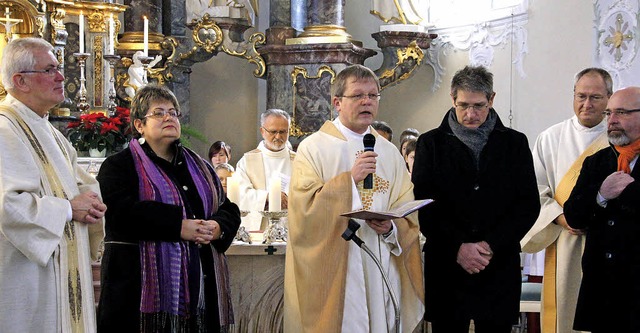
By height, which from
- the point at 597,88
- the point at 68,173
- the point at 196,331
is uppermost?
the point at 597,88

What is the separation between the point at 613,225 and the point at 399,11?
630cm

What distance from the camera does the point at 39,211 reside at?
3.65m

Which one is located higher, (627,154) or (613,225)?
(627,154)

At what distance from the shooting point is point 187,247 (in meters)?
4.18

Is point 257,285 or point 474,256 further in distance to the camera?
point 257,285

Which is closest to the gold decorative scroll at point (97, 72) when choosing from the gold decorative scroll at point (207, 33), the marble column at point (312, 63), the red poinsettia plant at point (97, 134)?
the red poinsettia plant at point (97, 134)

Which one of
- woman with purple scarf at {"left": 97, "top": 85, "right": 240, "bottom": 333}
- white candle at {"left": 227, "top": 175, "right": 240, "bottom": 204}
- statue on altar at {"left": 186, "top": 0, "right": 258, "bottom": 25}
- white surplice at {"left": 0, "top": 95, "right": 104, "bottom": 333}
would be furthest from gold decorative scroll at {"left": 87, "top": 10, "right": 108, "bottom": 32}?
white surplice at {"left": 0, "top": 95, "right": 104, "bottom": 333}

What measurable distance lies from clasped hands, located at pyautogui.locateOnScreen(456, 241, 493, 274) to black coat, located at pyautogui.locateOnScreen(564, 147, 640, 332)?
497 millimetres

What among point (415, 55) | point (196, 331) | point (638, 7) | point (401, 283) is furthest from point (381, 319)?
point (415, 55)

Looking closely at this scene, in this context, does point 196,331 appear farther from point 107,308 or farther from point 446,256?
point 446,256

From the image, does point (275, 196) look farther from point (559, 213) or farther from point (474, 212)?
point (559, 213)

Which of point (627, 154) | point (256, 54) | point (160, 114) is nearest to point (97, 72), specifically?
point (256, 54)

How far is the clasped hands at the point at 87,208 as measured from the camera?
151 inches

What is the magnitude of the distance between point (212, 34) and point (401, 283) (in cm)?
607
